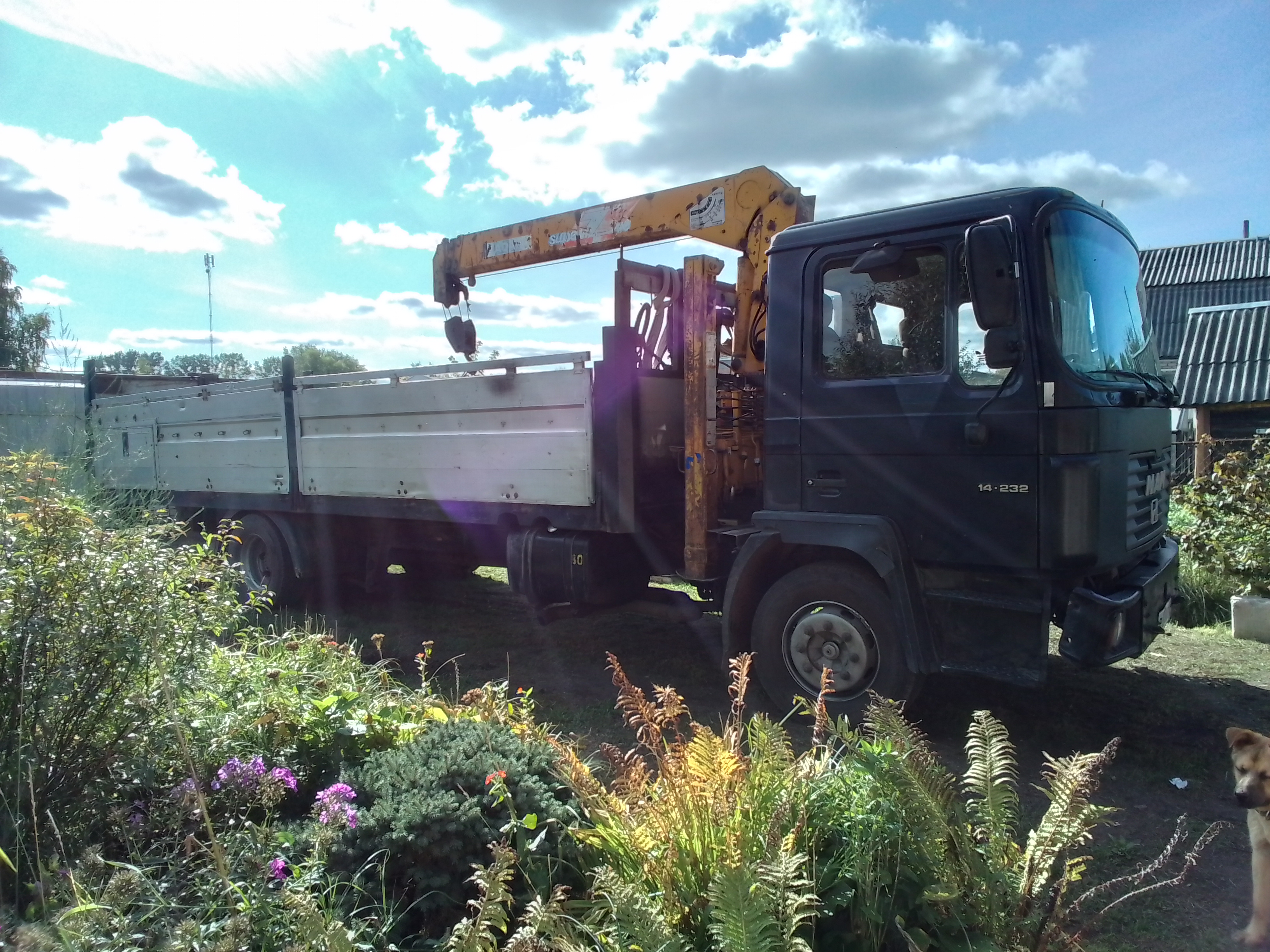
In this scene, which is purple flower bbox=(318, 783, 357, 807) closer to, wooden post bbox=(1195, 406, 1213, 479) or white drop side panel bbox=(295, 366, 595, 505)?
white drop side panel bbox=(295, 366, 595, 505)

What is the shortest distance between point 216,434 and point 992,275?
23.9ft

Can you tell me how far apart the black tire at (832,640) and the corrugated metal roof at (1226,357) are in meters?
9.45

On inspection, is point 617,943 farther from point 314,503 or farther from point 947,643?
point 314,503

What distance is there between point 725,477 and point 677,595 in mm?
1003

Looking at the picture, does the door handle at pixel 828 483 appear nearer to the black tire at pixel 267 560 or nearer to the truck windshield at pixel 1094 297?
the truck windshield at pixel 1094 297

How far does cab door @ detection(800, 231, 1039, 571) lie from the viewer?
12.8ft

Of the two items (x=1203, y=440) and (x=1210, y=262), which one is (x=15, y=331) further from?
(x=1210, y=262)

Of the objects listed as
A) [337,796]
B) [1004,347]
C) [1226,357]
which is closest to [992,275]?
[1004,347]

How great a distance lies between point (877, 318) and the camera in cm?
439

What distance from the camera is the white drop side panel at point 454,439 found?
5.39 meters

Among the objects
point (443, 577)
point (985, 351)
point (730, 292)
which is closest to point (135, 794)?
point (985, 351)

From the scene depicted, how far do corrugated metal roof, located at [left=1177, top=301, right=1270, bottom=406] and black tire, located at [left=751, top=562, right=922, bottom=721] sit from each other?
31.0ft

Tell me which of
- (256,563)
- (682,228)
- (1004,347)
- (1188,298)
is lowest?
(256,563)

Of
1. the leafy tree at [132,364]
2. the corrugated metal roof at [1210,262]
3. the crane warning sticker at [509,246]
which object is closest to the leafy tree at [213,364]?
the leafy tree at [132,364]
